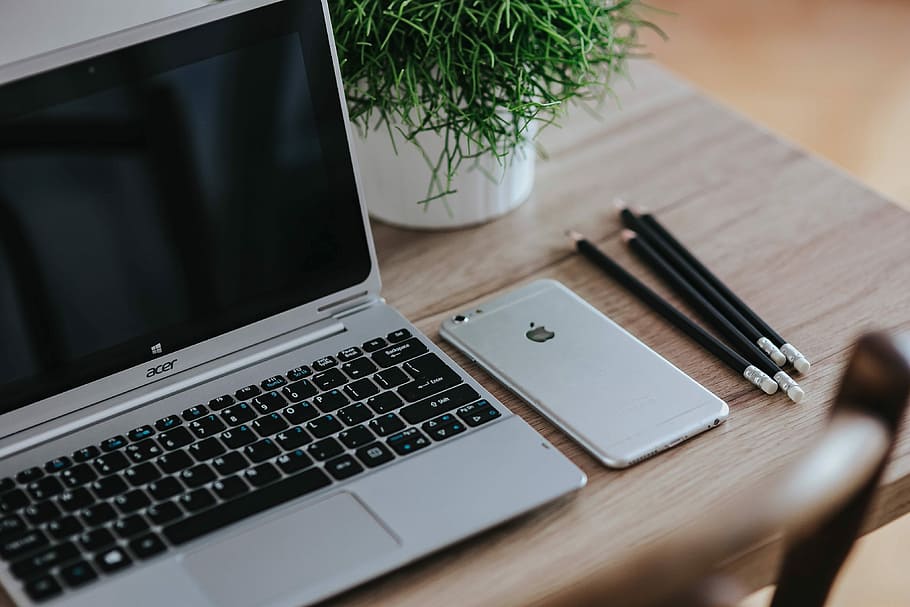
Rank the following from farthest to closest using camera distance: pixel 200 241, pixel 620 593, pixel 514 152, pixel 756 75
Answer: pixel 756 75
pixel 514 152
pixel 200 241
pixel 620 593

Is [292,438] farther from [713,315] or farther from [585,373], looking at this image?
[713,315]

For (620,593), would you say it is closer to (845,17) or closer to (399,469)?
(399,469)

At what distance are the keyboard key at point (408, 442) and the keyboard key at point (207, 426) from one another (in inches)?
4.7

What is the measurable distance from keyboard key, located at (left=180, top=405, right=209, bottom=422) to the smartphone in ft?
0.66

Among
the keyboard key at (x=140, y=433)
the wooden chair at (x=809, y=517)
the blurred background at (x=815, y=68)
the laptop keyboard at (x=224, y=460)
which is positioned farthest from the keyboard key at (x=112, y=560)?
the blurred background at (x=815, y=68)

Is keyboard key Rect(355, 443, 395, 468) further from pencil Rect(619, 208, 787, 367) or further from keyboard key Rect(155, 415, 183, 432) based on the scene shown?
pencil Rect(619, 208, 787, 367)

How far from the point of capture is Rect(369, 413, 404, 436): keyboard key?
2.38ft

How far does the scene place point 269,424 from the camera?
732 mm

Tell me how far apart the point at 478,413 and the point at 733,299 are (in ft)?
0.86

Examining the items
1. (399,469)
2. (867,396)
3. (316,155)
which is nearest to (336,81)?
(316,155)

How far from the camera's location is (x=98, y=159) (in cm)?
71

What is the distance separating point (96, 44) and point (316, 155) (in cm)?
18

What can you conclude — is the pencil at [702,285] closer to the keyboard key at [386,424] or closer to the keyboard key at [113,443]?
the keyboard key at [386,424]

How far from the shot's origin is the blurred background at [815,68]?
2346 mm
